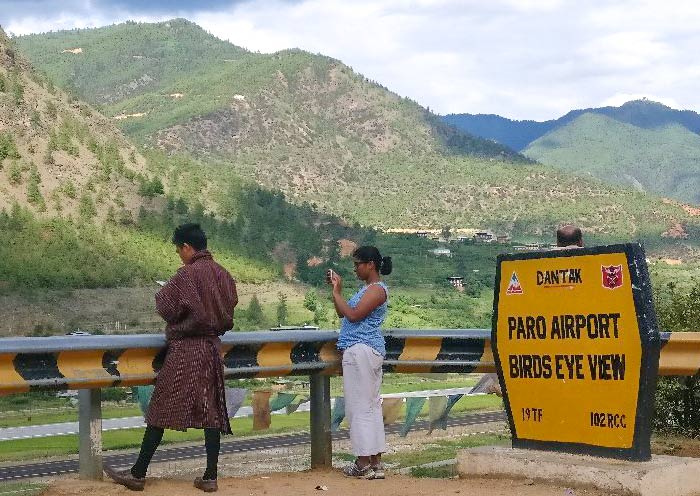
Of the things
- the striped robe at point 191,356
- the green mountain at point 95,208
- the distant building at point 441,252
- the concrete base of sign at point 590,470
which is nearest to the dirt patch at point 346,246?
the green mountain at point 95,208

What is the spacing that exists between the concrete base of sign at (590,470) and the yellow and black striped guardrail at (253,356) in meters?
0.84

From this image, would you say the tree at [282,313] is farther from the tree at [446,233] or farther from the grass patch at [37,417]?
the tree at [446,233]

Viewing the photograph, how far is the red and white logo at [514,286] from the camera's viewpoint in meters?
8.16

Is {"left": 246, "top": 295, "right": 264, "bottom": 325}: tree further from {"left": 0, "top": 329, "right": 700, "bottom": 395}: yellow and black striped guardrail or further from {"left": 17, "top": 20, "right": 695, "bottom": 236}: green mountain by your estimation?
{"left": 0, "top": 329, "right": 700, "bottom": 395}: yellow and black striped guardrail

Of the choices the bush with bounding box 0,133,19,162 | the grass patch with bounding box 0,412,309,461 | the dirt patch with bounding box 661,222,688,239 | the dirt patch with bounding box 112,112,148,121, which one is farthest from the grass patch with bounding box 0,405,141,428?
the dirt patch with bounding box 112,112,148,121

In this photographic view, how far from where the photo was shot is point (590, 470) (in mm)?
7215

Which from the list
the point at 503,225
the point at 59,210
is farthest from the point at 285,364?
the point at 503,225

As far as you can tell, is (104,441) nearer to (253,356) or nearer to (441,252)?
(253,356)

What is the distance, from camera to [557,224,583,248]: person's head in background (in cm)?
835

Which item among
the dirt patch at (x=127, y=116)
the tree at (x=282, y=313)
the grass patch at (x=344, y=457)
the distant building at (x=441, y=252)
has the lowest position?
the tree at (x=282, y=313)

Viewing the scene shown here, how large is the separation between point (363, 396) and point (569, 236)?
6.21 feet

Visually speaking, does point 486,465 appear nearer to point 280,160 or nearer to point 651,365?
point 651,365

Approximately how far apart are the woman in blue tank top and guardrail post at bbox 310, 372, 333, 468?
11.9 inches

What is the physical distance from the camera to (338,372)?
27.5ft
